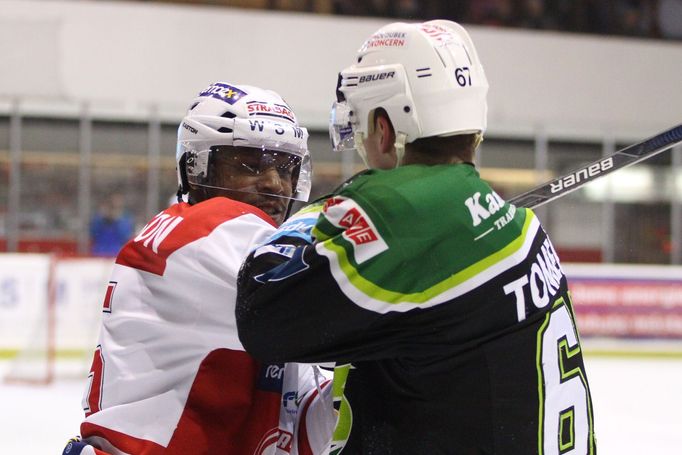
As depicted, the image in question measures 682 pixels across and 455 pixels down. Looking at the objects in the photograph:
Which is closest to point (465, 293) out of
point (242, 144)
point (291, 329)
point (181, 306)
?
point (291, 329)

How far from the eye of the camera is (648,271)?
8.70 metres

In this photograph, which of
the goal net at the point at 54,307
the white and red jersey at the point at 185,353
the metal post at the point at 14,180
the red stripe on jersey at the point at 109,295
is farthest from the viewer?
the metal post at the point at 14,180

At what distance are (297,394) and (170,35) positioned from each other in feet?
29.0

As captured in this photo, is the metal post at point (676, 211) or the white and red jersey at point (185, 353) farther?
the metal post at point (676, 211)

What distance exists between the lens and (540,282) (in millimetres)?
1139

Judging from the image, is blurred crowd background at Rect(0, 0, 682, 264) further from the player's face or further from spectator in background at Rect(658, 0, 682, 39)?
the player's face

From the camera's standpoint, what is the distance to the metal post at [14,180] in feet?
30.4

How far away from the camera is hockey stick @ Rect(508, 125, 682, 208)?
1534 mm

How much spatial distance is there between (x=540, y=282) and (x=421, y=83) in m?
0.28

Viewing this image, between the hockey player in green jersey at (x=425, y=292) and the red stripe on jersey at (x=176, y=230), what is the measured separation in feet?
0.88

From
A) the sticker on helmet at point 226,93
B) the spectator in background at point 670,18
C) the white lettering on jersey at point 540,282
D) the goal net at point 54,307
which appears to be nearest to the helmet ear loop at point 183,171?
the sticker on helmet at point 226,93

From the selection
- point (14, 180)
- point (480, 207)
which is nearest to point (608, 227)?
point (14, 180)

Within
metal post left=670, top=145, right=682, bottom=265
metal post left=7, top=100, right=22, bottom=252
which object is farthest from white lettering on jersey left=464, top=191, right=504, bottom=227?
metal post left=670, top=145, right=682, bottom=265

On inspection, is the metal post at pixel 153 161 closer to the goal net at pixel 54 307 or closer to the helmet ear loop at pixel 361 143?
the goal net at pixel 54 307
